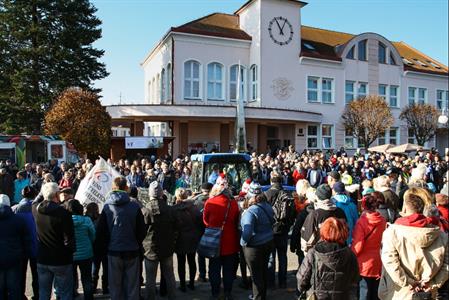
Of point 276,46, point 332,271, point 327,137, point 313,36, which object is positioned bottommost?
point 332,271

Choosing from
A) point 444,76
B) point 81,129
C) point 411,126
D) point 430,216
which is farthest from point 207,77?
point 430,216

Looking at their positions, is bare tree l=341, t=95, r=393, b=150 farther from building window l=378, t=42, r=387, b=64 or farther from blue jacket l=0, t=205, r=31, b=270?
blue jacket l=0, t=205, r=31, b=270

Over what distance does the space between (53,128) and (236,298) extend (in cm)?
1951

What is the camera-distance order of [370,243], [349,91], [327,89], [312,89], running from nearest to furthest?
[370,243] < [312,89] < [327,89] < [349,91]

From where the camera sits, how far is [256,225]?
584cm

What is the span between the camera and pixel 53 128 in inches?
902

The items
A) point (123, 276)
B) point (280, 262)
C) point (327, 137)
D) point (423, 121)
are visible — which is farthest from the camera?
point (327, 137)

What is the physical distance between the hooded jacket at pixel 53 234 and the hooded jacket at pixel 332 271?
3100 mm

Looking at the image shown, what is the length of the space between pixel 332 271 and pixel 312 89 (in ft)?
99.9

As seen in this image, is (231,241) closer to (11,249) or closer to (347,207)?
(347,207)

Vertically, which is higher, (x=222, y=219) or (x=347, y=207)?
(x=347, y=207)

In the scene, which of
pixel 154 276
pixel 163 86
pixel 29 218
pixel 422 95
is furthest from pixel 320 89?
pixel 29 218

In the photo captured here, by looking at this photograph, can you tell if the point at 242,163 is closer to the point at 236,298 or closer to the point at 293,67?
the point at 236,298

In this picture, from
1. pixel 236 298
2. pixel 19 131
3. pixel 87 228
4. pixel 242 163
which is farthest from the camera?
pixel 19 131
